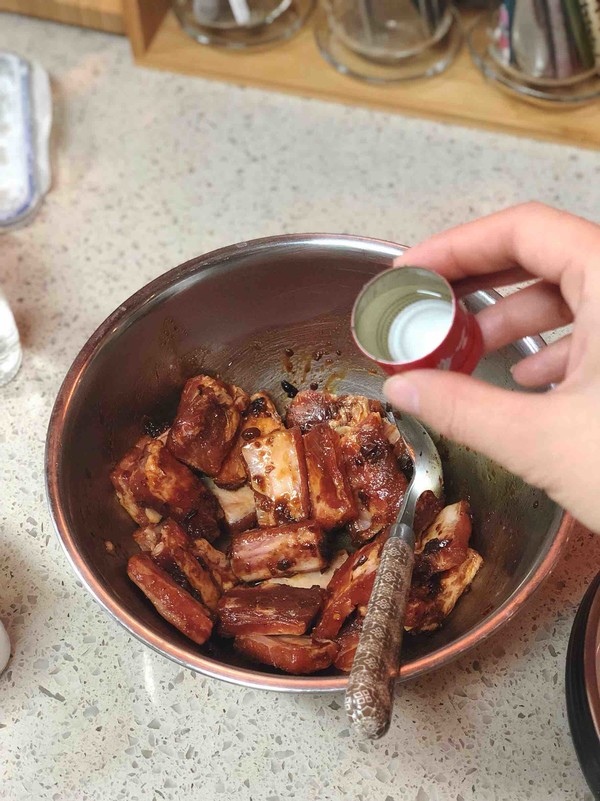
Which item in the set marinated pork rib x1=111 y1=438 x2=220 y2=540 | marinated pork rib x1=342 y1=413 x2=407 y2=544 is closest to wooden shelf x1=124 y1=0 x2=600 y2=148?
marinated pork rib x1=342 y1=413 x2=407 y2=544

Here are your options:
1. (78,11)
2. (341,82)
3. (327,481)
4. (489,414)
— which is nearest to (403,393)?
(489,414)

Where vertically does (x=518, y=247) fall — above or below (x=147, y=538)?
above

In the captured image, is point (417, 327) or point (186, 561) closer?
point (417, 327)

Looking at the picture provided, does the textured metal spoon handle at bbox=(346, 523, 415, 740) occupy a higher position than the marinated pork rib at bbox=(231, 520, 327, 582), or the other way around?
the textured metal spoon handle at bbox=(346, 523, 415, 740)

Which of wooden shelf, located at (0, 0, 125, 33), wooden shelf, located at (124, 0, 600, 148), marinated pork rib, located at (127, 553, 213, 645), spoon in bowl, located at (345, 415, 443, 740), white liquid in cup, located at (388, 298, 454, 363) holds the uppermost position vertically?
white liquid in cup, located at (388, 298, 454, 363)

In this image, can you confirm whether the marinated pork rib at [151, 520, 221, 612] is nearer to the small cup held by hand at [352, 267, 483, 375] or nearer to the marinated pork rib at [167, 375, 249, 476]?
the marinated pork rib at [167, 375, 249, 476]

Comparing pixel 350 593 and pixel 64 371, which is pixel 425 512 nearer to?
pixel 350 593

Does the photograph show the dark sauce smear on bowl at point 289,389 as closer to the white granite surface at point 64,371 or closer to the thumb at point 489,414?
the white granite surface at point 64,371
